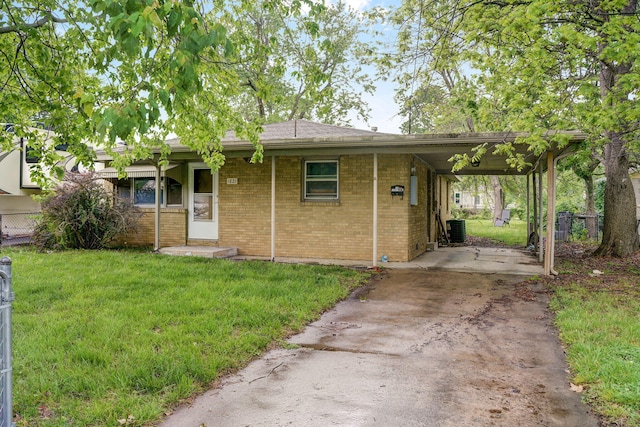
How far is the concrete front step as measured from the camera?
421 inches

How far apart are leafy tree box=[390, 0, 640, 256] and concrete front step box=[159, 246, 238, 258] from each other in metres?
6.05

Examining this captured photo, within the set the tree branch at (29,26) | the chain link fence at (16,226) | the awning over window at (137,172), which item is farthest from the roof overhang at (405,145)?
the chain link fence at (16,226)

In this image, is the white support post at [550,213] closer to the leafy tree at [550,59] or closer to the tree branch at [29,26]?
the leafy tree at [550,59]

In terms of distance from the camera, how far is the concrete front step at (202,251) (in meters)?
10.7

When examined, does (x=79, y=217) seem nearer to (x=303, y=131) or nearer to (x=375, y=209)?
(x=303, y=131)

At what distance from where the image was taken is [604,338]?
4645 millimetres

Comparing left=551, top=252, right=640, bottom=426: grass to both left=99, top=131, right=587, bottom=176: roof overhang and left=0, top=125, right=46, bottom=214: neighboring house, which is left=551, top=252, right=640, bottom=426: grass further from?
left=0, top=125, right=46, bottom=214: neighboring house

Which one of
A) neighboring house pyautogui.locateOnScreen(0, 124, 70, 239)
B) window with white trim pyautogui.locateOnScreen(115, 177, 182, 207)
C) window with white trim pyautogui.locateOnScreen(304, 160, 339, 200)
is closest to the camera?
window with white trim pyautogui.locateOnScreen(304, 160, 339, 200)

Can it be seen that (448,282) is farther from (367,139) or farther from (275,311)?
(275,311)

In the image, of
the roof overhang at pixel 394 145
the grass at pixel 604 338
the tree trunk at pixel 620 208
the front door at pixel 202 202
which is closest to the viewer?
the grass at pixel 604 338

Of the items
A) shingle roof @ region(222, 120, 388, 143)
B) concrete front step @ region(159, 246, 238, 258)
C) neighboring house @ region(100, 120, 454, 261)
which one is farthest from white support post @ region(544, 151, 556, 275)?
concrete front step @ region(159, 246, 238, 258)

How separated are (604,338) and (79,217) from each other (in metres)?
11.5

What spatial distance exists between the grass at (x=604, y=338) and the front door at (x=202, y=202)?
322 inches

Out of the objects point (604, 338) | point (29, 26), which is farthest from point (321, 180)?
point (604, 338)
